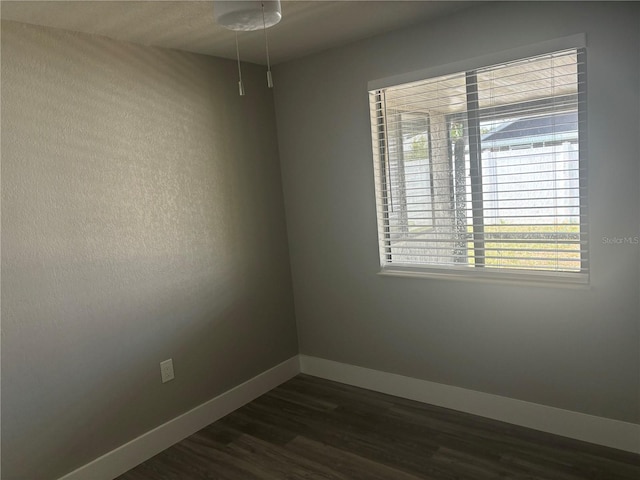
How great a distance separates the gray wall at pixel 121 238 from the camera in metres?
2.37

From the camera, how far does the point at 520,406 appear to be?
9.34 ft

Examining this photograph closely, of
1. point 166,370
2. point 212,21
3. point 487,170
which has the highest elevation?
point 212,21

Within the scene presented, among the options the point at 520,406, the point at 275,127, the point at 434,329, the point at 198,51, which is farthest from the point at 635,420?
the point at 198,51

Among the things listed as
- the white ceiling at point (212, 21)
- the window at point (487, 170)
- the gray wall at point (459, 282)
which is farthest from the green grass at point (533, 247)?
the white ceiling at point (212, 21)

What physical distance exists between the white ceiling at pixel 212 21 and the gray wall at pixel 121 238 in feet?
0.45

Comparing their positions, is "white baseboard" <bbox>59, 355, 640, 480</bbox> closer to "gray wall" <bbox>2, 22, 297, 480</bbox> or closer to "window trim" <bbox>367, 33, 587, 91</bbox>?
"gray wall" <bbox>2, 22, 297, 480</bbox>

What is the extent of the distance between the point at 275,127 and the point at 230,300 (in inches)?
49.6

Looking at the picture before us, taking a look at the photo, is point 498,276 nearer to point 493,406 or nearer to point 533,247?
point 533,247

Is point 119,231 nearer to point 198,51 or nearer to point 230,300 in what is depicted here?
point 230,300

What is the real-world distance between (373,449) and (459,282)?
104 centimetres

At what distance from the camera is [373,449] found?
2750 mm

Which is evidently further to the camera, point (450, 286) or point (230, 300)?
point (230, 300)

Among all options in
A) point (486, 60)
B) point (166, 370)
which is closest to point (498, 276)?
point (486, 60)

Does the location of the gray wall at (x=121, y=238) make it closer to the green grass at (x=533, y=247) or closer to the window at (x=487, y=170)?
the window at (x=487, y=170)
